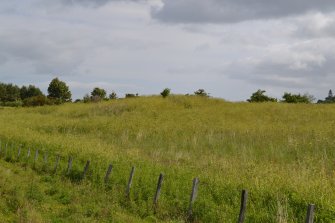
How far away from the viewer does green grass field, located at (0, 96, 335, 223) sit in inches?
543

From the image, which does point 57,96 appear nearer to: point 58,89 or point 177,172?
point 58,89

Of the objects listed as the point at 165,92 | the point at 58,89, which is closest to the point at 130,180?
the point at 165,92

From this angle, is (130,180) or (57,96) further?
(57,96)

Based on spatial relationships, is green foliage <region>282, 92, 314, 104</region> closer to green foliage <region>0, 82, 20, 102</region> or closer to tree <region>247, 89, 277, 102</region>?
tree <region>247, 89, 277, 102</region>

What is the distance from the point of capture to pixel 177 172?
18781mm

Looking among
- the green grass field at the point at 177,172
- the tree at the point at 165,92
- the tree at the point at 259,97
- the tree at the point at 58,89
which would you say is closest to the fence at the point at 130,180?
the green grass field at the point at 177,172

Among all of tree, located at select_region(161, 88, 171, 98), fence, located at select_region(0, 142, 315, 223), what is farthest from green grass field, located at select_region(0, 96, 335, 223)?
tree, located at select_region(161, 88, 171, 98)

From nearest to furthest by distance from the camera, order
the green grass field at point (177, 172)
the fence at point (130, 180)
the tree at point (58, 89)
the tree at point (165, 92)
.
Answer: the fence at point (130, 180) < the green grass field at point (177, 172) < the tree at point (165, 92) < the tree at point (58, 89)

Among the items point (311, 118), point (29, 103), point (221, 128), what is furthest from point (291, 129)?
point (29, 103)

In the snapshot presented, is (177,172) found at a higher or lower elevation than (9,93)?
lower

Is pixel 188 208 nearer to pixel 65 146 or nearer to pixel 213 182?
pixel 213 182

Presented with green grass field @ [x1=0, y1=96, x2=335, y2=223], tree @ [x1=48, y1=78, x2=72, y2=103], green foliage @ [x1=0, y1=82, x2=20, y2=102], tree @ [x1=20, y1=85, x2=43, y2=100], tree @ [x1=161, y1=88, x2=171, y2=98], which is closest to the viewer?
green grass field @ [x1=0, y1=96, x2=335, y2=223]

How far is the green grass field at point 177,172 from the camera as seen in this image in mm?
13789

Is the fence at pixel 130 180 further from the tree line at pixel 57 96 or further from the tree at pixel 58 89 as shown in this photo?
the tree at pixel 58 89
